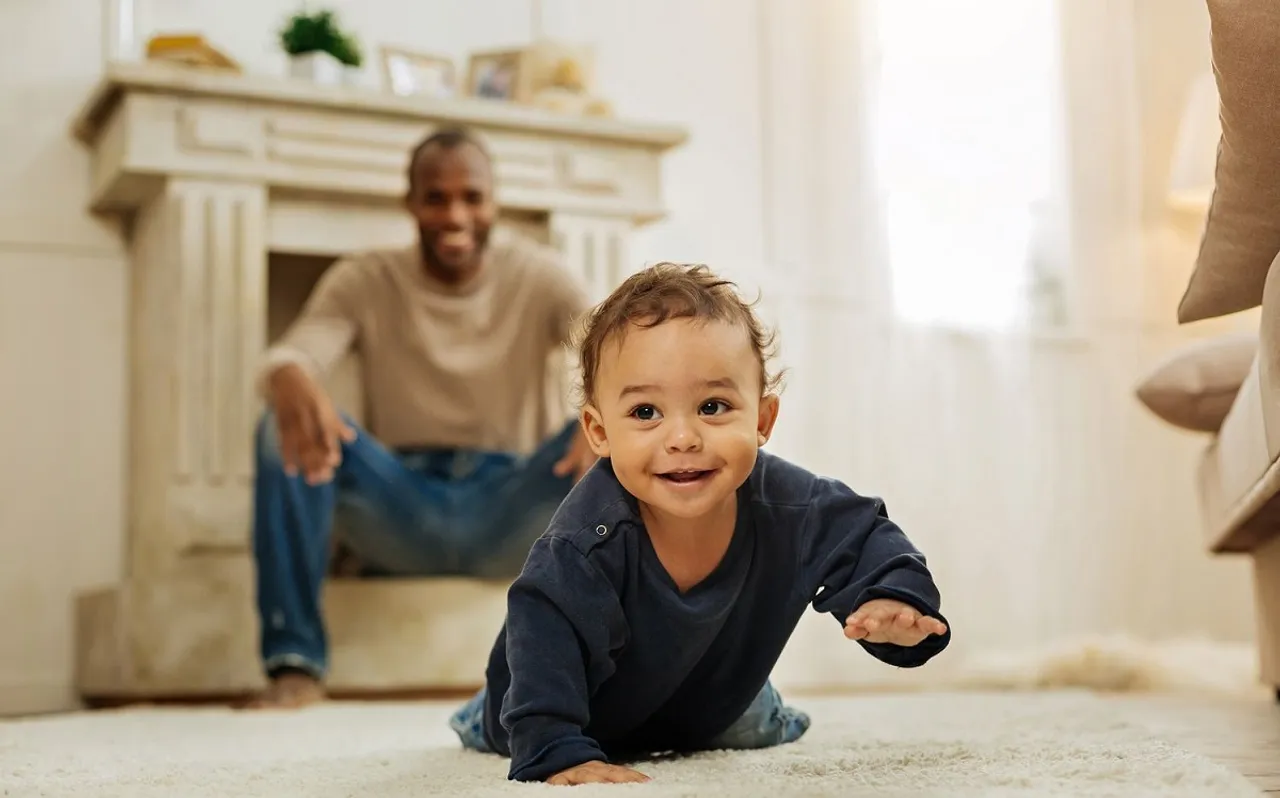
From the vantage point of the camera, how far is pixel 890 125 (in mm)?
3639

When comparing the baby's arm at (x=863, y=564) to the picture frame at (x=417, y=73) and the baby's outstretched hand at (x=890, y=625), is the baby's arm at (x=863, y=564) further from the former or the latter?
the picture frame at (x=417, y=73)

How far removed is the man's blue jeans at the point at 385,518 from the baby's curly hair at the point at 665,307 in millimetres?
1350

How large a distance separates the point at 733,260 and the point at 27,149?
1.66 m

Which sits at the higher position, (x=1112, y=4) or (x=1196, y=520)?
(x=1112, y=4)

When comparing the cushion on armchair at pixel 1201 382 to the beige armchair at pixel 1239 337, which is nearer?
the beige armchair at pixel 1239 337

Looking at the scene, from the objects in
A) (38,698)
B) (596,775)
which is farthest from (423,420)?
(596,775)

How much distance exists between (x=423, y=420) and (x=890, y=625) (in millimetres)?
1827

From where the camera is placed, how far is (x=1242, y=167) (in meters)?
1.45

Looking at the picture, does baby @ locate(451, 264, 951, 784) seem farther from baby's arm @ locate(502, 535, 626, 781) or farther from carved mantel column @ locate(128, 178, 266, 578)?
carved mantel column @ locate(128, 178, 266, 578)

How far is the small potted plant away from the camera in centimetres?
291

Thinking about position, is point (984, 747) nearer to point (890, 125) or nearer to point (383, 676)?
point (383, 676)

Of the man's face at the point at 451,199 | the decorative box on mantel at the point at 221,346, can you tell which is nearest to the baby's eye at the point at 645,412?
the man's face at the point at 451,199

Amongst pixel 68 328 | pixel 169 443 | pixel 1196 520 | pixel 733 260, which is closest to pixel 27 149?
pixel 68 328

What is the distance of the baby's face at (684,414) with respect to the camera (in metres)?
1.20
